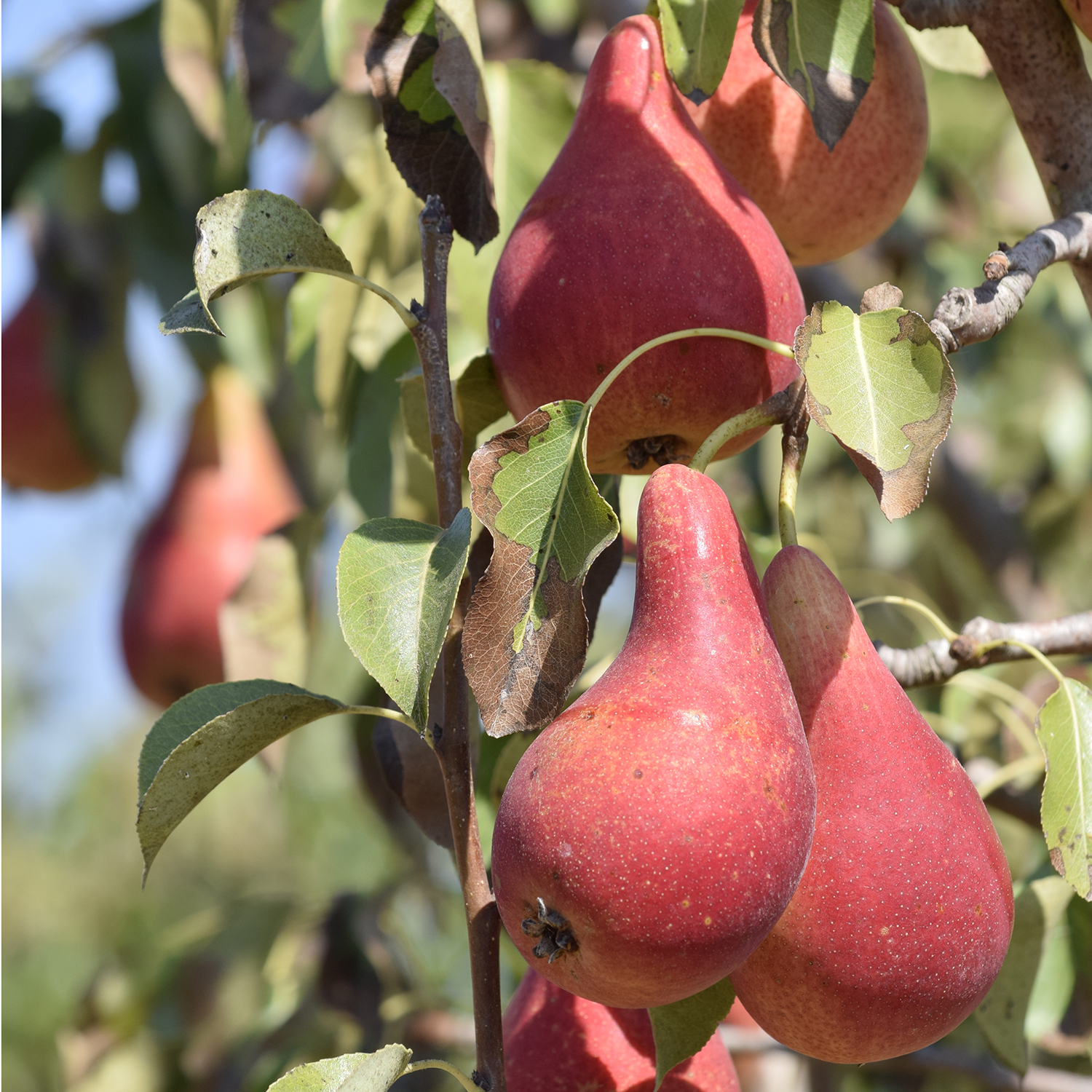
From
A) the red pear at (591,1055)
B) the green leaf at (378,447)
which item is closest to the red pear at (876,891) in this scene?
the red pear at (591,1055)

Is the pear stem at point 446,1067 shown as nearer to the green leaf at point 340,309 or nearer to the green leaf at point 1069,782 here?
the green leaf at point 1069,782

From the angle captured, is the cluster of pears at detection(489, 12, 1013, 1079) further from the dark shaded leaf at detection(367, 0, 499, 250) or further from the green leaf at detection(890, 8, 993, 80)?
the green leaf at detection(890, 8, 993, 80)

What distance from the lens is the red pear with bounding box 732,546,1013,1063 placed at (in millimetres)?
495

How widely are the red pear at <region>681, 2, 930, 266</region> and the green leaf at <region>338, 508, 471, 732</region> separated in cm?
32

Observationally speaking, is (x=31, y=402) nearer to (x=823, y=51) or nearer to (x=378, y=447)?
(x=378, y=447)

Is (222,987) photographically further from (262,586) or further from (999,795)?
(999,795)

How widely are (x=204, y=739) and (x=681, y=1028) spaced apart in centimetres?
28

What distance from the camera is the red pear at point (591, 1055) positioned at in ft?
2.08

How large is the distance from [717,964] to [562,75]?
845 mm

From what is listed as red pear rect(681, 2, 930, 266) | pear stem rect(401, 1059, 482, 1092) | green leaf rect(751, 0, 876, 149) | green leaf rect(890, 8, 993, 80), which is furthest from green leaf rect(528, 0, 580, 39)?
pear stem rect(401, 1059, 482, 1092)

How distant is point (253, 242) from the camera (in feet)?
1.93

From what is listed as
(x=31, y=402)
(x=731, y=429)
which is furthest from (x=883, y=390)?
(x=31, y=402)

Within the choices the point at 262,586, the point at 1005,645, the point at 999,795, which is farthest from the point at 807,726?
the point at 262,586

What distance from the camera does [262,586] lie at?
1.16 m
